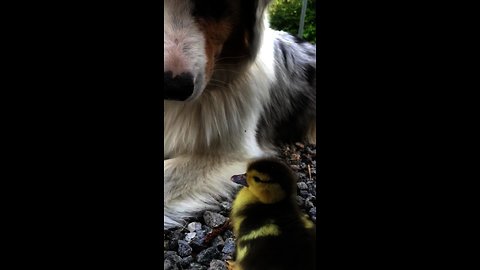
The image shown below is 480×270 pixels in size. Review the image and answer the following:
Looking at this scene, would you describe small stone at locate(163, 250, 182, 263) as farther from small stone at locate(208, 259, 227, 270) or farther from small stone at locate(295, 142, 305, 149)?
small stone at locate(295, 142, 305, 149)

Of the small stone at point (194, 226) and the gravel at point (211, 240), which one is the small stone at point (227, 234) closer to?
the gravel at point (211, 240)

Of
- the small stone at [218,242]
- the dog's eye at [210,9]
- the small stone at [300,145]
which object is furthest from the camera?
the small stone at [300,145]

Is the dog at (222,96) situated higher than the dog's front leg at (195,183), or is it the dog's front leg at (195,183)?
the dog at (222,96)

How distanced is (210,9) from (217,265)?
2.80 feet

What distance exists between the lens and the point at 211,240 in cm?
126

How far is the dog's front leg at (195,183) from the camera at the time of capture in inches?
62.2

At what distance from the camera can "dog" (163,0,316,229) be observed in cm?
145

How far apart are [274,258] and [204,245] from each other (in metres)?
0.21

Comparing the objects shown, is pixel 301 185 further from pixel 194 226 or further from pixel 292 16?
pixel 292 16

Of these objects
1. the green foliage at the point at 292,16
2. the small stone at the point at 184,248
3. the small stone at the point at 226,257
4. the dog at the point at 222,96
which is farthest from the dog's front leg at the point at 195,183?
the green foliage at the point at 292,16

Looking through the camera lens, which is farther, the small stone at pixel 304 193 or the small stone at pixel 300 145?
the small stone at pixel 300 145

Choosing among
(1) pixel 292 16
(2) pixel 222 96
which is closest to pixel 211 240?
(1) pixel 292 16
